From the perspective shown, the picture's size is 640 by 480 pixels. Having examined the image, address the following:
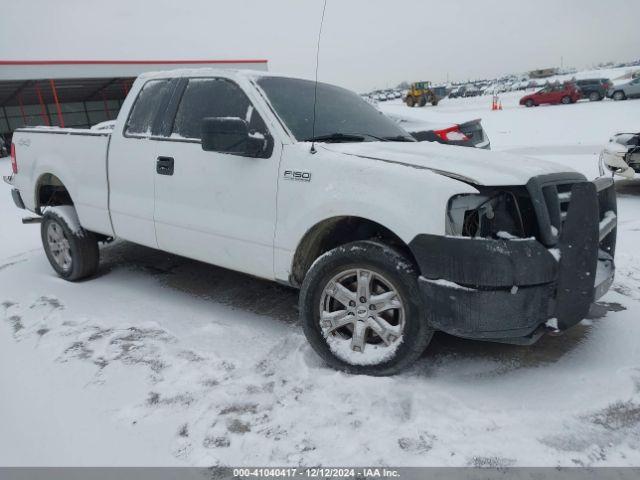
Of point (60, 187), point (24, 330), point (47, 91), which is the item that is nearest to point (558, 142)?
point (60, 187)

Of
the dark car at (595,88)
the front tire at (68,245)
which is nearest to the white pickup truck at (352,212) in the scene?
the front tire at (68,245)

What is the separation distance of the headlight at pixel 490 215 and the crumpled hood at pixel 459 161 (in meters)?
0.10

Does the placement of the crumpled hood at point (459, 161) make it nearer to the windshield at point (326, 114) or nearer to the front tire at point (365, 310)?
the windshield at point (326, 114)

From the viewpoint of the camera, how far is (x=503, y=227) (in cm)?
265

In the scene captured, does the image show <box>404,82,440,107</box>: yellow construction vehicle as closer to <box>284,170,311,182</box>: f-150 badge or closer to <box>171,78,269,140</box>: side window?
<box>171,78,269,140</box>: side window

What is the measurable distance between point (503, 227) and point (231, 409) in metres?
1.76

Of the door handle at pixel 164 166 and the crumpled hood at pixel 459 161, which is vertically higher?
the crumpled hood at pixel 459 161

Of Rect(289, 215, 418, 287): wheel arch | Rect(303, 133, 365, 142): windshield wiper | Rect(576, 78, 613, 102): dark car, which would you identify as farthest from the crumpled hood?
Rect(576, 78, 613, 102): dark car

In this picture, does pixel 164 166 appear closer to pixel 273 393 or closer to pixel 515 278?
pixel 273 393

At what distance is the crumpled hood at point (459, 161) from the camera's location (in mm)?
2625

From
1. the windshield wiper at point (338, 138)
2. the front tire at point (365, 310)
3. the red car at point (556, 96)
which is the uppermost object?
the red car at point (556, 96)

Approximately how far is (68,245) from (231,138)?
2752mm

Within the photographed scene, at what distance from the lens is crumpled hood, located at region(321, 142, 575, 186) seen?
2.62 m

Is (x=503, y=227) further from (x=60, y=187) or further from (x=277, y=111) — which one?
(x=60, y=187)
